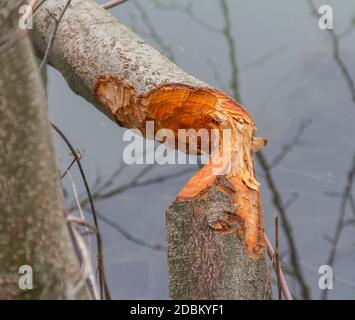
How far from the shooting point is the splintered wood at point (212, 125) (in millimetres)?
1049

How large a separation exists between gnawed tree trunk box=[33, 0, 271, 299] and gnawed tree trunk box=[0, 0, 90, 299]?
419 millimetres

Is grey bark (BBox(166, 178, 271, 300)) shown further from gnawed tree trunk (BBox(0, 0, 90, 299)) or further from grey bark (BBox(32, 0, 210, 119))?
gnawed tree trunk (BBox(0, 0, 90, 299))

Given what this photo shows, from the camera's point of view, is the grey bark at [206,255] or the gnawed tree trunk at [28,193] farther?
the grey bark at [206,255]

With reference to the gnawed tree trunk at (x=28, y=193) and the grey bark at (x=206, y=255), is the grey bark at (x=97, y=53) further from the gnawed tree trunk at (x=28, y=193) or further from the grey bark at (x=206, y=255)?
the gnawed tree trunk at (x=28, y=193)

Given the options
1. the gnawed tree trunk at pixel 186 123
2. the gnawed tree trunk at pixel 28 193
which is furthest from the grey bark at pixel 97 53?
the gnawed tree trunk at pixel 28 193

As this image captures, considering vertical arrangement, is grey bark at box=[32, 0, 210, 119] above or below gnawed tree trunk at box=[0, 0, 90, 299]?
above

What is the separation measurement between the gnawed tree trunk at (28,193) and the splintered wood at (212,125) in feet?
1.44

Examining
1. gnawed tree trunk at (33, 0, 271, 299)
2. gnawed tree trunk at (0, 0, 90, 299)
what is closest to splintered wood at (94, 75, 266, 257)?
gnawed tree trunk at (33, 0, 271, 299)

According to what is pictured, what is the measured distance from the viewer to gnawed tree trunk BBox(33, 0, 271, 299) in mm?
1025

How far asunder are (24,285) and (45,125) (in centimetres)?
13

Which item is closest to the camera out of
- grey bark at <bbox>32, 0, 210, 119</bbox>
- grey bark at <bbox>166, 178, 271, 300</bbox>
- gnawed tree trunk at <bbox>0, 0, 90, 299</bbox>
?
gnawed tree trunk at <bbox>0, 0, 90, 299</bbox>
